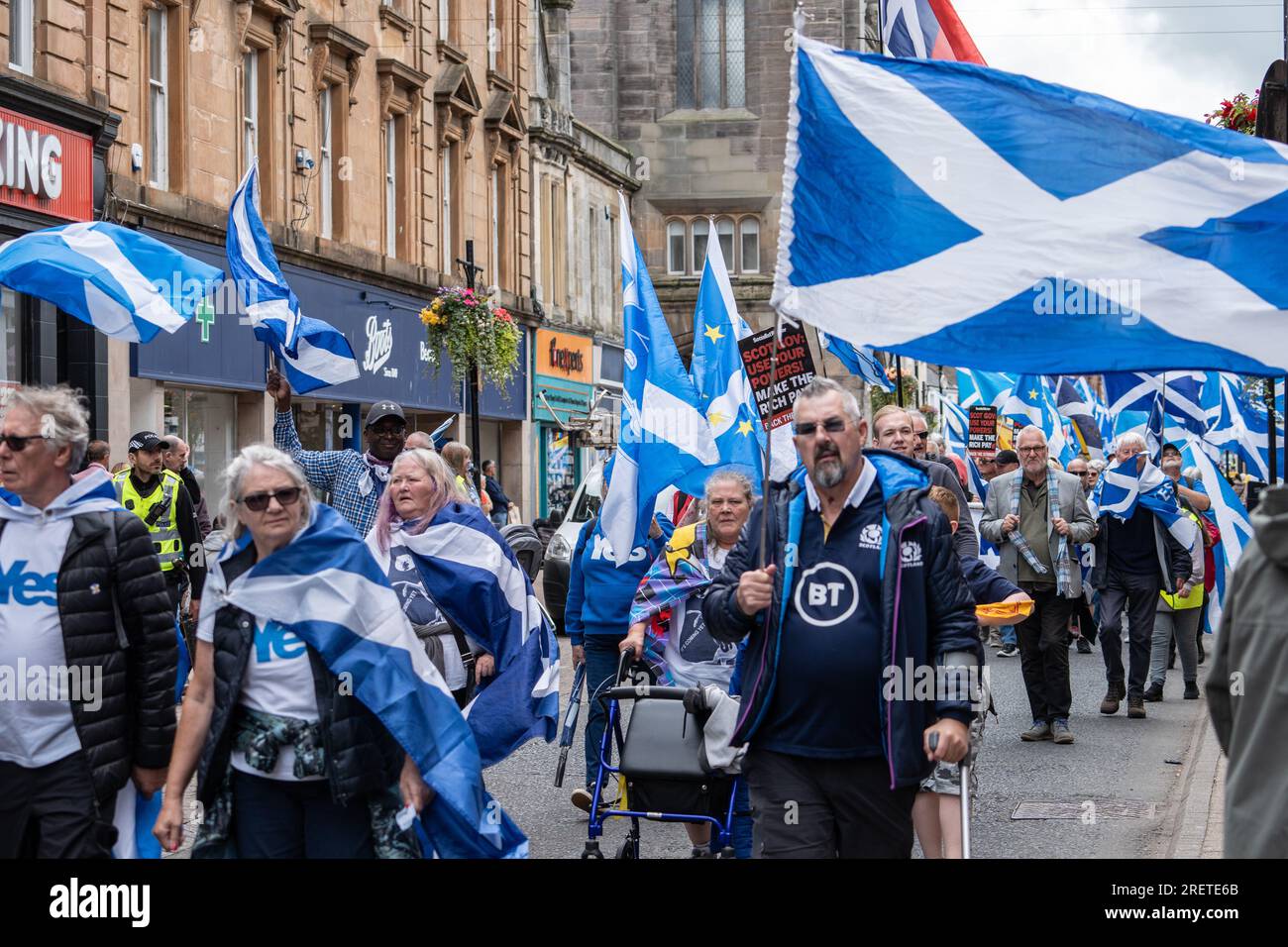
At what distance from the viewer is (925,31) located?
11297 millimetres

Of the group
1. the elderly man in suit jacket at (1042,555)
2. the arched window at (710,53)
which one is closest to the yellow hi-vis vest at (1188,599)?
the elderly man in suit jacket at (1042,555)

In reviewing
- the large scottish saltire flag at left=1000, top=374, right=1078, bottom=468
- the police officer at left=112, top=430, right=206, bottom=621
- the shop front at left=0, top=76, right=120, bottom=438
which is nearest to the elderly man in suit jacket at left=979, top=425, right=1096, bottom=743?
the police officer at left=112, top=430, right=206, bottom=621

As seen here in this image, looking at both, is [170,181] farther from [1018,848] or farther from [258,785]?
[258,785]

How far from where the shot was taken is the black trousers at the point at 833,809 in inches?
211

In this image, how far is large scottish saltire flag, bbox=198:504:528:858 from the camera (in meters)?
5.28

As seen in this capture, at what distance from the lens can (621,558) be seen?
32.2 feet

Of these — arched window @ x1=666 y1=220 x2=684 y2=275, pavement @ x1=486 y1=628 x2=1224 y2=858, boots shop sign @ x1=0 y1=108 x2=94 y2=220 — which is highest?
arched window @ x1=666 y1=220 x2=684 y2=275

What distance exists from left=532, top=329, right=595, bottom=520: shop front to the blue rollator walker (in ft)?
97.0

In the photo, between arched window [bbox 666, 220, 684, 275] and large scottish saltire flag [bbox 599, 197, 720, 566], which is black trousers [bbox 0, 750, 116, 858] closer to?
large scottish saltire flag [bbox 599, 197, 720, 566]

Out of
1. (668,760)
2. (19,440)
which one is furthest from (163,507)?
(19,440)

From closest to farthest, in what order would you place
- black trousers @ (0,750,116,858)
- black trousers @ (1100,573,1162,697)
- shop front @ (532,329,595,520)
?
black trousers @ (0,750,116,858) < black trousers @ (1100,573,1162,697) < shop front @ (532,329,595,520)

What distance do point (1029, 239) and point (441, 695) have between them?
2281mm

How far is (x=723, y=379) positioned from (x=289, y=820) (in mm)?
7137

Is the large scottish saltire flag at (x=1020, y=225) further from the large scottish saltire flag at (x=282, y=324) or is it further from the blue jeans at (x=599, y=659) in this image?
the large scottish saltire flag at (x=282, y=324)
